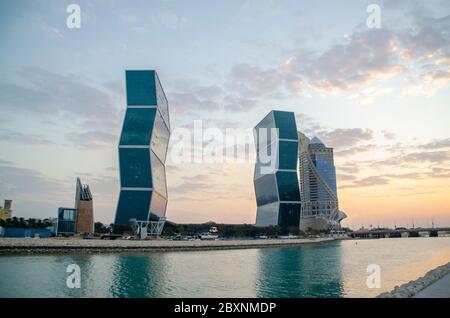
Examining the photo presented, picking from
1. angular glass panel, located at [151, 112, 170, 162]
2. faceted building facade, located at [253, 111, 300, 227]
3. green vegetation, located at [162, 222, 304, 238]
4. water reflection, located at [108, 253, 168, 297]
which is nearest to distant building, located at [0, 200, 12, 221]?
green vegetation, located at [162, 222, 304, 238]

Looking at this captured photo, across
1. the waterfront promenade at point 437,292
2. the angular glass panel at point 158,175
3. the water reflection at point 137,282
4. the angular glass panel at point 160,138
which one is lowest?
the water reflection at point 137,282

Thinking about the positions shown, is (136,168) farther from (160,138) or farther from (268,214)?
(268,214)

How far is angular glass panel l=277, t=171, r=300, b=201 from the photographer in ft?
540

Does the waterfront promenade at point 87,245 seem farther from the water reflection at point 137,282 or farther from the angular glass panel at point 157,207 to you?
the angular glass panel at point 157,207

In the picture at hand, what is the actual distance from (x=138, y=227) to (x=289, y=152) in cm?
8337

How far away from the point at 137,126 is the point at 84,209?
29152 millimetres

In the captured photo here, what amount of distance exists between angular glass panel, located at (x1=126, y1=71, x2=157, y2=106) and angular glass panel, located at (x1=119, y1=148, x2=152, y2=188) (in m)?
16.3

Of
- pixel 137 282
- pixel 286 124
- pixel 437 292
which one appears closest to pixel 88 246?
pixel 137 282

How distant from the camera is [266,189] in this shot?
17738cm

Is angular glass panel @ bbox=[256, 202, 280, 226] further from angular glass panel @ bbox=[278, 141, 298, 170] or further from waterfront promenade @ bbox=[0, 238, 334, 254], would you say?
waterfront promenade @ bbox=[0, 238, 334, 254]

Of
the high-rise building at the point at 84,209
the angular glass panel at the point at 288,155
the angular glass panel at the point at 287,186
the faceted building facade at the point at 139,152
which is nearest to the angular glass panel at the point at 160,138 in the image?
the faceted building facade at the point at 139,152

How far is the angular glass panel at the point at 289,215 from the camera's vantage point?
163625mm
